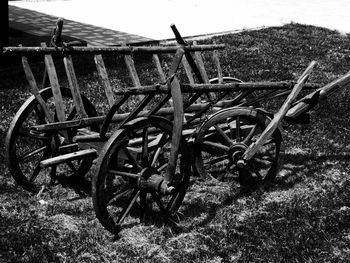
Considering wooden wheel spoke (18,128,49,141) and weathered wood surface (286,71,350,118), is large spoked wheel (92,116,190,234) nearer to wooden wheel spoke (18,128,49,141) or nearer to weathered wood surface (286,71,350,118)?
wooden wheel spoke (18,128,49,141)

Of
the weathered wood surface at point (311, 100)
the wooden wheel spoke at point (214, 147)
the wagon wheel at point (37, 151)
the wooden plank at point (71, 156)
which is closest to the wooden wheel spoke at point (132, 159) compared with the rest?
the wooden plank at point (71, 156)

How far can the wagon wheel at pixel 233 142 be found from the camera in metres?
5.49

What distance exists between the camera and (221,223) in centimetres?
514

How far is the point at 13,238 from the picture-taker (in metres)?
4.74

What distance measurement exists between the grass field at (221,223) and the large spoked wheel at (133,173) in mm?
177

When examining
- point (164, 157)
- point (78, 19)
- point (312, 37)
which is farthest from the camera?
point (78, 19)

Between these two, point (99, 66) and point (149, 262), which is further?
point (99, 66)

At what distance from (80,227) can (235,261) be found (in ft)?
4.43

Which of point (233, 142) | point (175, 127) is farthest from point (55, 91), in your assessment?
point (233, 142)

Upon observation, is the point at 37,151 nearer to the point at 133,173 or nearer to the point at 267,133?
the point at 133,173

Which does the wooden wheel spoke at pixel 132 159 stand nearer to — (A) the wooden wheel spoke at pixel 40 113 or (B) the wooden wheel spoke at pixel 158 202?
(B) the wooden wheel spoke at pixel 158 202

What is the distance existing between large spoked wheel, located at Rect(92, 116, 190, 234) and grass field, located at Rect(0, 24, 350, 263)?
0.58ft

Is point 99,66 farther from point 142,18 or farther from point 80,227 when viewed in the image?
point 142,18

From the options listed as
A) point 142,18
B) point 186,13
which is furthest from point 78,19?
point 186,13
